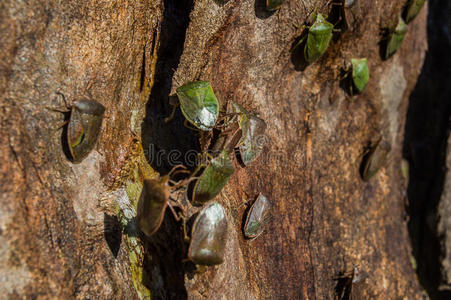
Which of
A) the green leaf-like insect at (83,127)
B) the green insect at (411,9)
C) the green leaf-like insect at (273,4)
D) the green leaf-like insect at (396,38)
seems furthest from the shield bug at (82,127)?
the green insect at (411,9)

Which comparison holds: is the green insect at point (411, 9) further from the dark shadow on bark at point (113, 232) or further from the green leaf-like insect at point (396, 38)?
the dark shadow on bark at point (113, 232)

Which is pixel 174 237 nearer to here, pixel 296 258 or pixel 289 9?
pixel 296 258

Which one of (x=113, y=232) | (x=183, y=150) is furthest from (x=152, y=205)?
(x=183, y=150)

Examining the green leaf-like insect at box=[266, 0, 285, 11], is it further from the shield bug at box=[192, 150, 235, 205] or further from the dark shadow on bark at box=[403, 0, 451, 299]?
the dark shadow on bark at box=[403, 0, 451, 299]

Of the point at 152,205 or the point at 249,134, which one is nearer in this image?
the point at 152,205

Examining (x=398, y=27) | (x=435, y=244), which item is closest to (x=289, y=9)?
(x=398, y=27)

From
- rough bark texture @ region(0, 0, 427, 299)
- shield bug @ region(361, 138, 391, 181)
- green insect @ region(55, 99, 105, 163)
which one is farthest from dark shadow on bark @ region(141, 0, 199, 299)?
shield bug @ region(361, 138, 391, 181)

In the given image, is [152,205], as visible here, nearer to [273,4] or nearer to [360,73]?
[273,4]
